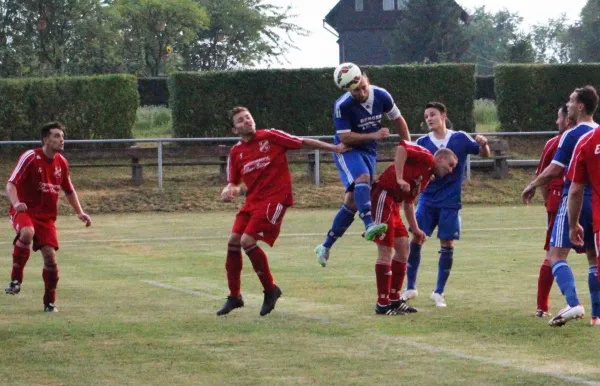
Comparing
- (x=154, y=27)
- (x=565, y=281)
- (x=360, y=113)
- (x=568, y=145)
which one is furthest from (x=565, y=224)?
(x=154, y=27)

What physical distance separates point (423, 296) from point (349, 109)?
7.92ft

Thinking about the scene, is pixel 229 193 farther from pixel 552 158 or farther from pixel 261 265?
→ pixel 552 158

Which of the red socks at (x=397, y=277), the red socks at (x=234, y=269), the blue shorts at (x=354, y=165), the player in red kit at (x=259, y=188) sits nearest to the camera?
the player in red kit at (x=259, y=188)

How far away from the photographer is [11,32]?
57.0 m

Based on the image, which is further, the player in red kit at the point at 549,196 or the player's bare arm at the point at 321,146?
the player's bare arm at the point at 321,146

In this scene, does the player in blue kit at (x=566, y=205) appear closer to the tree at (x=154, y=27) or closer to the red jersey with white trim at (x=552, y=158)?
the red jersey with white trim at (x=552, y=158)

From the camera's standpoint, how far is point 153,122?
151ft

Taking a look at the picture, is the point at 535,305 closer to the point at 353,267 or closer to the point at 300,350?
the point at 300,350

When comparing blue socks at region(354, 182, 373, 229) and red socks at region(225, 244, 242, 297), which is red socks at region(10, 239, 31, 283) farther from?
blue socks at region(354, 182, 373, 229)

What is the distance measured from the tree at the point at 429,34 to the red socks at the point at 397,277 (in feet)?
211

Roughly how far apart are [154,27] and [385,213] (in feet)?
174

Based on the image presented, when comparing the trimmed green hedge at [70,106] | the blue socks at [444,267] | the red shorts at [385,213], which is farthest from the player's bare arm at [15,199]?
the trimmed green hedge at [70,106]

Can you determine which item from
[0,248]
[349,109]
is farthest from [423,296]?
[0,248]

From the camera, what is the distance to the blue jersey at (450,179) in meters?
12.3
